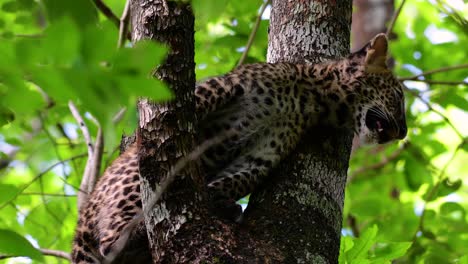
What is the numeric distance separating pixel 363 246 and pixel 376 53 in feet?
5.69

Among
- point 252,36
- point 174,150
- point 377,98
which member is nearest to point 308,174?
point 174,150

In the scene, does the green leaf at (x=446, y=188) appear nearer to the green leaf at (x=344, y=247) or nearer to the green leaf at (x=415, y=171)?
the green leaf at (x=415, y=171)

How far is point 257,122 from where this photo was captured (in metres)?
5.29

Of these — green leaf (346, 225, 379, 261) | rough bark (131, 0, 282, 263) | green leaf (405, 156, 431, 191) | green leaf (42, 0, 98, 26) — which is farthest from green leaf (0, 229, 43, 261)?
green leaf (405, 156, 431, 191)

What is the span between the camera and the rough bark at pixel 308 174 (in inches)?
160

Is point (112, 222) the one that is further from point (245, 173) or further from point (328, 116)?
point (328, 116)

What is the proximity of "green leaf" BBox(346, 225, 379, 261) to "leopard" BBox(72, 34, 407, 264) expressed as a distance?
70 centimetres

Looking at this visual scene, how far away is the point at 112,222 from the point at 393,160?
457cm

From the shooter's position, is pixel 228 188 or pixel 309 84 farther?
pixel 309 84

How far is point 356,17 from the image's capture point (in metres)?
9.53

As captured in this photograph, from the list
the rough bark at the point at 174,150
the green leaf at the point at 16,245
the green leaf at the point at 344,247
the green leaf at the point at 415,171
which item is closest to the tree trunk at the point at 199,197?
the rough bark at the point at 174,150

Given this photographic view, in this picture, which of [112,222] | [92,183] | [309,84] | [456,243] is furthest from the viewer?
[456,243]

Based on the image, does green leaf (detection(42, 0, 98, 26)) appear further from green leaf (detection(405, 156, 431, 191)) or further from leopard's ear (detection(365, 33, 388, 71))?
green leaf (detection(405, 156, 431, 191))

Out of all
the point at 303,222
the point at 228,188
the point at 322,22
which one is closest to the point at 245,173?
the point at 228,188
